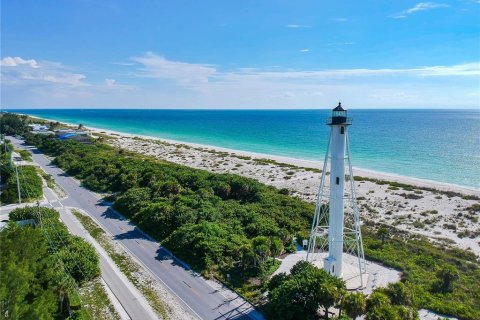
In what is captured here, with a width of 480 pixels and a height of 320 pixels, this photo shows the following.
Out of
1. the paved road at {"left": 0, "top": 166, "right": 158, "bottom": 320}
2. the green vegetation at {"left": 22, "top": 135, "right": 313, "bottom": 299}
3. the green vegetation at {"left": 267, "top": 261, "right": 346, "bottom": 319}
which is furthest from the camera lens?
the green vegetation at {"left": 22, "top": 135, "right": 313, "bottom": 299}

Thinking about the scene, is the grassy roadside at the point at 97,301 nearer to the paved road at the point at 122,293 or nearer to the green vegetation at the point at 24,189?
the paved road at the point at 122,293

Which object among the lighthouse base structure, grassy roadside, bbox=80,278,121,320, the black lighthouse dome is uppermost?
the black lighthouse dome

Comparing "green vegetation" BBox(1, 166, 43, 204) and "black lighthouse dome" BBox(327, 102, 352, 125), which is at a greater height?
"black lighthouse dome" BBox(327, 102, 352, 125)

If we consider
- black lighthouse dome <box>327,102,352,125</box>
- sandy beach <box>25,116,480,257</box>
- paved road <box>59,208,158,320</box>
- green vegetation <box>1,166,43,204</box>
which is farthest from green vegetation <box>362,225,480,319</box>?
green vegetation <box>1,166,43,204</box>

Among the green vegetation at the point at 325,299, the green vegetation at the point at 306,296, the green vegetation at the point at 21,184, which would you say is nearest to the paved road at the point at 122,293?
the green vegetation at the point at 306,296

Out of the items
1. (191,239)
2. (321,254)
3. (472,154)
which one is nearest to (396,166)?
(472,154)

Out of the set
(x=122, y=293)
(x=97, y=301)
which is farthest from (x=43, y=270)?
(x=122, y=293)

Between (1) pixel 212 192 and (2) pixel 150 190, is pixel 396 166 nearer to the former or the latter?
(1) pixel 212 192

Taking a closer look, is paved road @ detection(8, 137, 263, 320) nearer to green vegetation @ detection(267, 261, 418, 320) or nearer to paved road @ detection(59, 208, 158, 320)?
paved road @ detection(59, 208, 158, 320)
